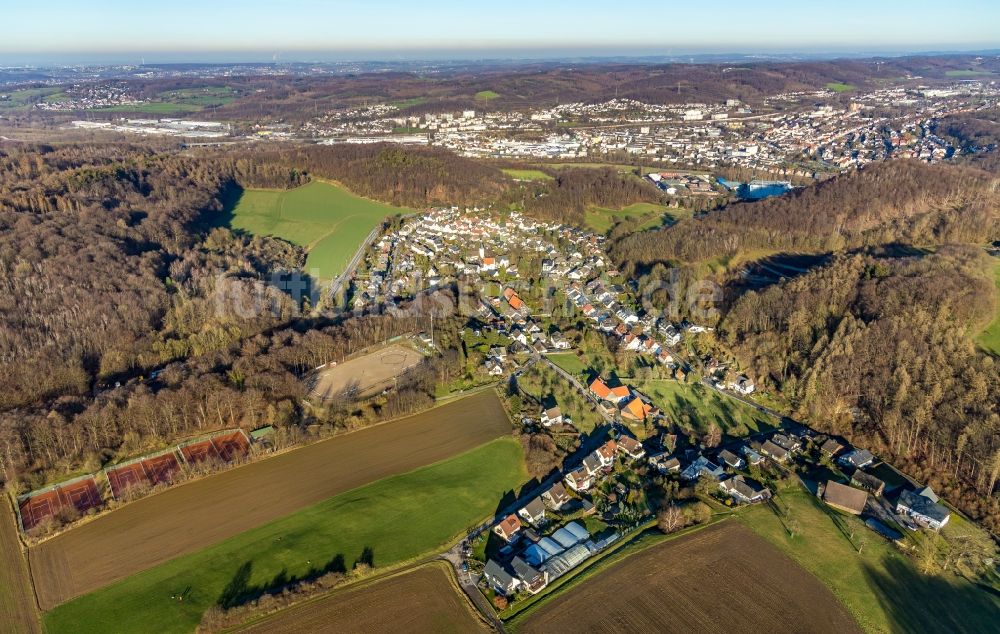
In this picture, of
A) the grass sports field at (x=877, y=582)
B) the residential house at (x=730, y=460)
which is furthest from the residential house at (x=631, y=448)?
the grass sports field at (x=877, y=582)

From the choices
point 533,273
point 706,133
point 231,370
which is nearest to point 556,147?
point 706,133

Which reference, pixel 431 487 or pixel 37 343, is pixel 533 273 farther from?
pixel 37 343

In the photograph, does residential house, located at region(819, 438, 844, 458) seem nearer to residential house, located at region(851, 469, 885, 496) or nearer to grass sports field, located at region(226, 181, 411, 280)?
residential house, located at region(851, 469, 885, 496)

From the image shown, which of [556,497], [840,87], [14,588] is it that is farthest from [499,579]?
[840,87]

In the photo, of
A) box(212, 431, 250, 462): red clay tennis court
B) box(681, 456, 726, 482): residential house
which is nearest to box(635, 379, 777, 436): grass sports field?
box(681, 456, 726, 482): residential house

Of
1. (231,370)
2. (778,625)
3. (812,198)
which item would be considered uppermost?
(812,198)

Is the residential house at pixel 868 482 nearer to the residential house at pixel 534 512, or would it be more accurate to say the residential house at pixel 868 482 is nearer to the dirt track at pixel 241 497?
the residential house at pixel 534 512

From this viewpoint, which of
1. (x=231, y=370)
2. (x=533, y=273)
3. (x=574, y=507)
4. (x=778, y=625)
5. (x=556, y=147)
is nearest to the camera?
(x=778, y=625)

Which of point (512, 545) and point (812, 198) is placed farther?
point (812, 198)
